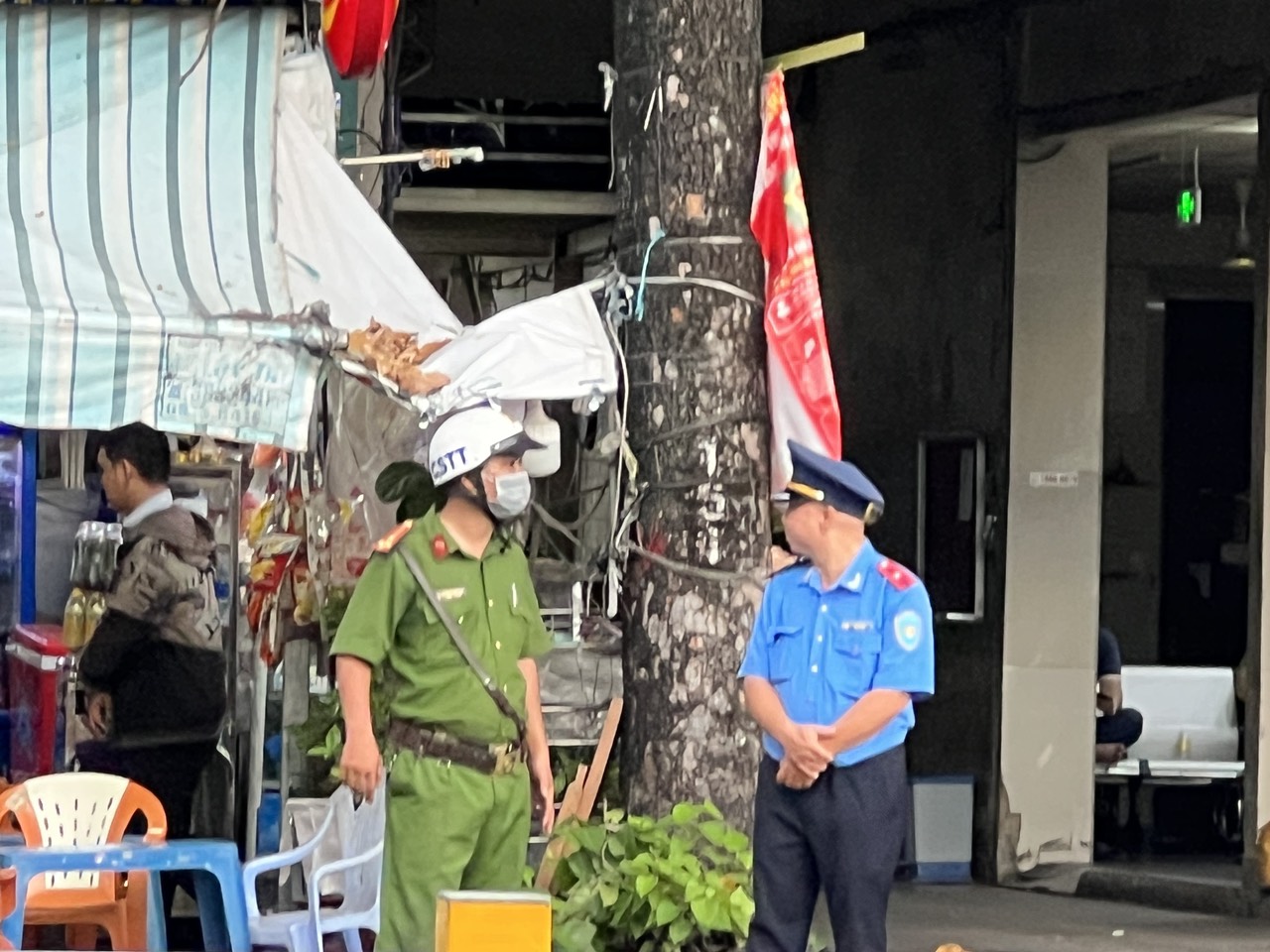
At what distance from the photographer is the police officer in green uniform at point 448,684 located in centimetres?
531

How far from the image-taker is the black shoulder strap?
5.35 m

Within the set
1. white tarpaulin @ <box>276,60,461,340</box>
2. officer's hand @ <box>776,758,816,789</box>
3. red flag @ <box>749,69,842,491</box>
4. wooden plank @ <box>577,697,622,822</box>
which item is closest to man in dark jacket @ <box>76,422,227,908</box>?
white tarpaulin @ <box>276,60,461,340</box>

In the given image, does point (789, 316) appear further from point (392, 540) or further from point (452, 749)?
point (452, 749)

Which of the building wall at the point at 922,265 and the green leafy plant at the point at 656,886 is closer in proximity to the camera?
the green leafy plant at the point at 656,886

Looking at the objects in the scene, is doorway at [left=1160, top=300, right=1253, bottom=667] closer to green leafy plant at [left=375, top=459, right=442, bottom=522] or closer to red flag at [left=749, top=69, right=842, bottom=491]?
red flag at [left=749, top=69, right=842, bottom=491]

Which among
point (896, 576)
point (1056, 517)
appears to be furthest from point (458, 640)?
point (1056, 517)

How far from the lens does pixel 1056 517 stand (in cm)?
925

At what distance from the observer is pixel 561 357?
593cm

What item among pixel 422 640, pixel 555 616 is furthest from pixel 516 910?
pixel 555 616

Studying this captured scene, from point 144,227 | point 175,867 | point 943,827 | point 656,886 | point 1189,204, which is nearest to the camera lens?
point 175,867

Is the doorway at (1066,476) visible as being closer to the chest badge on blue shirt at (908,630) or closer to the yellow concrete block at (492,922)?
the chest badge on blue shirt at (908,630)

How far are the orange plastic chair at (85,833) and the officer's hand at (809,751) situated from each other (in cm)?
190

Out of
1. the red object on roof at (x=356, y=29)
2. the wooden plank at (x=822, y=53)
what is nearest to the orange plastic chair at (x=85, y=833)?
the red object on roof at (x=356, y=29)

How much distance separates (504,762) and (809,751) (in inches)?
33.3
